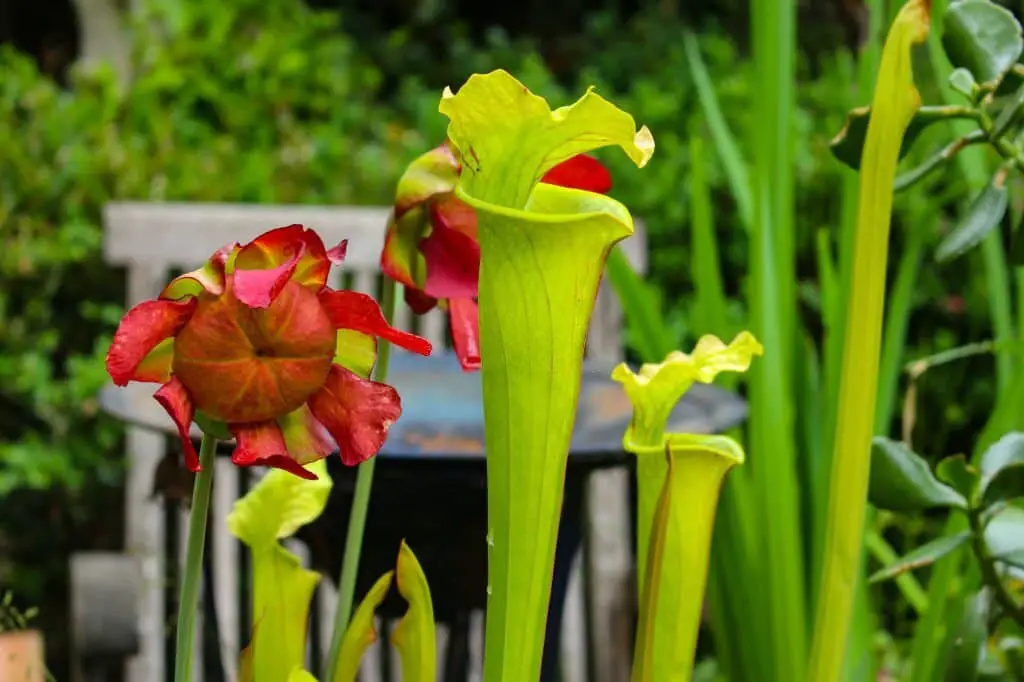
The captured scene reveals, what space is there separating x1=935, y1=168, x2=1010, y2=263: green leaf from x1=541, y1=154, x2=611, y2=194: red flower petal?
0.58 ft

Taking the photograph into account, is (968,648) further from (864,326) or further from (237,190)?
(237,190)

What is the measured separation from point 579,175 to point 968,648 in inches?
12.0

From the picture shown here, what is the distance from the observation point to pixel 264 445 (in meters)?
0.32

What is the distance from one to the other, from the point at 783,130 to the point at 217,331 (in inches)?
22.3

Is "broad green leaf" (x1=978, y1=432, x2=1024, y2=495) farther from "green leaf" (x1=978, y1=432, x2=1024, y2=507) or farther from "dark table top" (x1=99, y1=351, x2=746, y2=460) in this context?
"dark table top" (x1=99, y1=351, x2=746, y2=460)

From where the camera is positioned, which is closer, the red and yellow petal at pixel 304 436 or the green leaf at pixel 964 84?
the red and yellow petal at pixel 304 436

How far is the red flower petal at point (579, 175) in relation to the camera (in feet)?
1.27

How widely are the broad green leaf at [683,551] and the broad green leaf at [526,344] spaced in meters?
0.05

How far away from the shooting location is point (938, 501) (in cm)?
48

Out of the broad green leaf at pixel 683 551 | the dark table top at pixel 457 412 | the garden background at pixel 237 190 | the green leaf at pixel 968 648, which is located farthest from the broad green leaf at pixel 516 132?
the garden background at pixel 237 190

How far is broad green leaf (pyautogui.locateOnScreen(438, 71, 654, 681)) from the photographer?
0.32 meters

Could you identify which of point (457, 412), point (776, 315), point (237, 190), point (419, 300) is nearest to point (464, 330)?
point (419, 300)

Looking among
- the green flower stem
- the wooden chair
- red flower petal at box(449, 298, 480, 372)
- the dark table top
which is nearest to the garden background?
the wooden chair

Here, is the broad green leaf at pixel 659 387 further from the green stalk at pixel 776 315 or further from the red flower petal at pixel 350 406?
the green stalk at pixel 776 315
